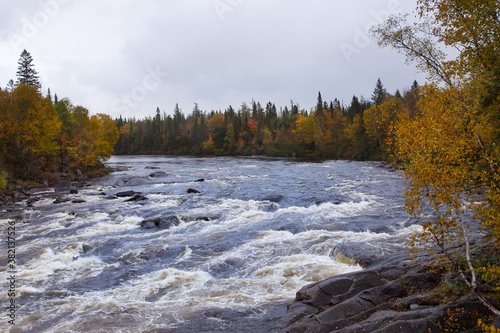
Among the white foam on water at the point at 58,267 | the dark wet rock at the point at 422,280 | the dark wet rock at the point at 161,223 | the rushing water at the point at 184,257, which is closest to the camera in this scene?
the dark wet rock at the point at 422,280

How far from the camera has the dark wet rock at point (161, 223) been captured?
19000mm

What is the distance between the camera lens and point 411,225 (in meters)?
16.4

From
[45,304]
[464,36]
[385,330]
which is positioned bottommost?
[45,304]

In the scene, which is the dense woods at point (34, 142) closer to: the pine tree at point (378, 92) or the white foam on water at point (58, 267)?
the white foam on water at point (58, 267)

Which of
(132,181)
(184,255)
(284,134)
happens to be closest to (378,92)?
(284,134)

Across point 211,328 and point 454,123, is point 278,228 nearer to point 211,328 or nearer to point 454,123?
point 211,328

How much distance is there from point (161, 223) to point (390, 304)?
585 inches

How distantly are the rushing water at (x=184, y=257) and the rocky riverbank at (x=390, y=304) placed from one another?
1131mm

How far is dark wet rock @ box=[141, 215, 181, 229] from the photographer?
1900cm

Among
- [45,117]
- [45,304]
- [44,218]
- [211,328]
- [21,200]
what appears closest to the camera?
[211,328]

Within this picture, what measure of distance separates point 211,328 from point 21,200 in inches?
1095

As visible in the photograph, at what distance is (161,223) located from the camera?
63.4ft

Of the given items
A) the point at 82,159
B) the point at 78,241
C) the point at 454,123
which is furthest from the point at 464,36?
the point at 82,159

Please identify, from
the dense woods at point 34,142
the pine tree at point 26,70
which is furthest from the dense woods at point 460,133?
the pine tree at point 26,70
